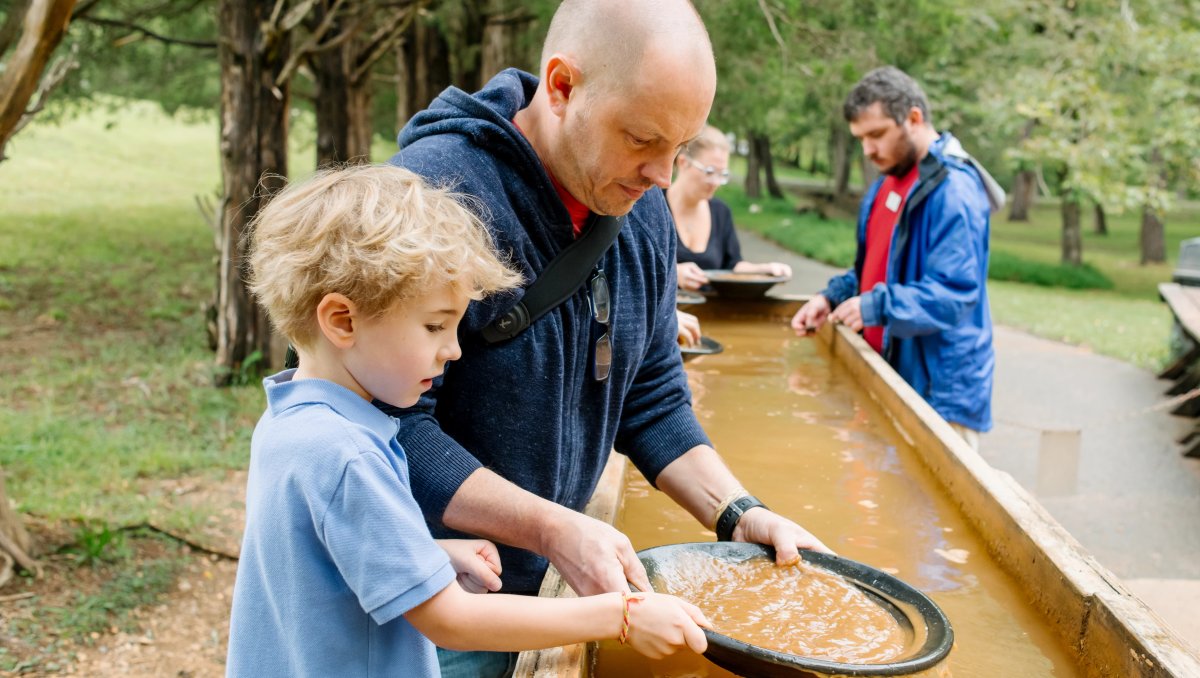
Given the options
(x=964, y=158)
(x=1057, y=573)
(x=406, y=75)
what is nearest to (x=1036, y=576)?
(x=1057, y=573)

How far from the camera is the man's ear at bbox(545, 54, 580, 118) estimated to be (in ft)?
6.35

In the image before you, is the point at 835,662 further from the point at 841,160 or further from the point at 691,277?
the point at 841,160

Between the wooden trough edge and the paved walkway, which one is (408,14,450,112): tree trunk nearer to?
the paved walkway

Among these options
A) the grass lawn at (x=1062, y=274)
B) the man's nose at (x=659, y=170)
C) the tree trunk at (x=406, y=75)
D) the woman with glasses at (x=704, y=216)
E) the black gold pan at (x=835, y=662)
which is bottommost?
the grass lawn at (x=1062, y=274)

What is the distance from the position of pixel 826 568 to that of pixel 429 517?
0.83 meters

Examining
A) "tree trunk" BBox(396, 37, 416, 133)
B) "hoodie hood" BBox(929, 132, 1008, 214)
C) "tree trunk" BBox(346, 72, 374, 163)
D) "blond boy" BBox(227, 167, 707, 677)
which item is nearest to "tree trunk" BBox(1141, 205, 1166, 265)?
"tree trunk" BBox(396, 37, 416, 133)

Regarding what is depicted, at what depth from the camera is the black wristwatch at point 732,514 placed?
2307mm

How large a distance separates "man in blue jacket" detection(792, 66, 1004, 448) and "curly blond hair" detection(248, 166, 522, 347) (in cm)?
306

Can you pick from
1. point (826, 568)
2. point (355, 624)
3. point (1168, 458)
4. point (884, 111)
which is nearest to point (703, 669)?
point (826, 568)

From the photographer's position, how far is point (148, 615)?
4.24 metres

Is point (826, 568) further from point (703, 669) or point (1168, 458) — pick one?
point (1168, 458)

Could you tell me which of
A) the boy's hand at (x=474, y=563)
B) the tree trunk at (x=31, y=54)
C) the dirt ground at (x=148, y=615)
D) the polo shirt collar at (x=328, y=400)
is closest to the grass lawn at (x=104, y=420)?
the dirt ground at (x=148, y=615)

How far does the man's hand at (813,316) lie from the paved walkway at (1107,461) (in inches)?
44.7

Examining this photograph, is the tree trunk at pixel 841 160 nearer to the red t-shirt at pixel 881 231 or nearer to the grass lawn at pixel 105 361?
the grass lawn at pixel 105 361
